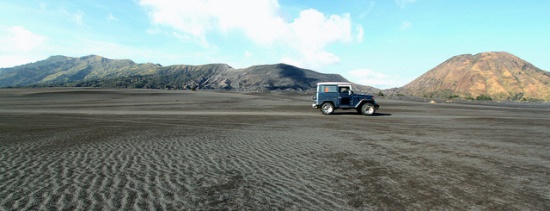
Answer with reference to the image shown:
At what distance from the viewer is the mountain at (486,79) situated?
330ft

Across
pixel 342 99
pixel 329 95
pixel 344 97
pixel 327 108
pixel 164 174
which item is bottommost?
pixel 164 174

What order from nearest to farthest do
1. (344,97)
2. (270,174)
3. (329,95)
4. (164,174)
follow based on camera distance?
(164,174)
(270,174)
(344,97)
(329,95)

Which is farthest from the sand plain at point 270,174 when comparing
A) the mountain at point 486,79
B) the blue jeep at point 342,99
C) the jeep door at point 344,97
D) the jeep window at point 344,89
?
the mountain at point 486,79

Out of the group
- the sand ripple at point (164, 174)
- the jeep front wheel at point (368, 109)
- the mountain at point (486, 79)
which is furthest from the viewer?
the mountain at point (486, 79)

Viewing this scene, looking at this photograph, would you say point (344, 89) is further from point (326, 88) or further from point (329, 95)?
point (326, 88)

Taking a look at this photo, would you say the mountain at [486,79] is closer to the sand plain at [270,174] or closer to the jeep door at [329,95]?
the jeep door at [329,95]

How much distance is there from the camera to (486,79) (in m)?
116

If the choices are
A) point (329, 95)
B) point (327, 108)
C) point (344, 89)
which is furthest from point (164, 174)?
point (344, 89)

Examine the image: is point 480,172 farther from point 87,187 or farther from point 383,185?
point 87,187

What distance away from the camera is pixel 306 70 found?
591 ft

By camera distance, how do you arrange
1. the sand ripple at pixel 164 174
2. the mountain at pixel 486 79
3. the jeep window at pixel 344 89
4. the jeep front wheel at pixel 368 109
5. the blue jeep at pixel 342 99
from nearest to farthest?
the sand ripple at pixel 164 174
the jeep front wheel at pixel 368 109
the blue jeep at pixel 342 99
the jeep window at pixel 344 89
the mountain at pixel 486 79

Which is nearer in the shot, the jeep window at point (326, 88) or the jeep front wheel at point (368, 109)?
the jeep front wheel at point (368, 109)

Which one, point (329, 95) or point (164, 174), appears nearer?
point (164, 174)

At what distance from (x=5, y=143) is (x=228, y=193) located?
8.49m
